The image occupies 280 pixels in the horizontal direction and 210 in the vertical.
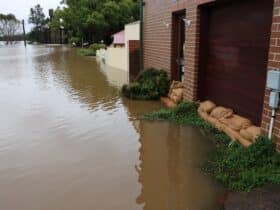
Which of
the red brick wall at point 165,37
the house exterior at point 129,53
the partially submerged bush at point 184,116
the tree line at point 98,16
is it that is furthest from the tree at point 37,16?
the partially submerged bush at point 184,116

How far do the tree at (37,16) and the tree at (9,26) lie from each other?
3268 mm

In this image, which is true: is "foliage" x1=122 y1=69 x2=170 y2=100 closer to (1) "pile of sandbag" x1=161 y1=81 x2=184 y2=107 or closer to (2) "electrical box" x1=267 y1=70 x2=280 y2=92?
(1) "pile of sandbag" x1=161 y1=81 x2=184 y2=107

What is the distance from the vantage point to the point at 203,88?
7.38m

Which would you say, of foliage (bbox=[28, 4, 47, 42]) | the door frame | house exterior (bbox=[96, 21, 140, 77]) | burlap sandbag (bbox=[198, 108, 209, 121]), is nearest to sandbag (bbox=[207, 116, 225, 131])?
burlap sandbag (bbox=[198, 108, 209, 121])

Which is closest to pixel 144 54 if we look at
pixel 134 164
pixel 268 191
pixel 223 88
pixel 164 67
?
pixel 164 67

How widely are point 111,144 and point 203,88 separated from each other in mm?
2679

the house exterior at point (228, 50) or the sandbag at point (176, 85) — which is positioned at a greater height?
the house exterior at point (228, 50)

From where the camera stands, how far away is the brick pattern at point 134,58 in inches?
514

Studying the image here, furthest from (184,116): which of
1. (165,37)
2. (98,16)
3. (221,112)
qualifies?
(98,16)

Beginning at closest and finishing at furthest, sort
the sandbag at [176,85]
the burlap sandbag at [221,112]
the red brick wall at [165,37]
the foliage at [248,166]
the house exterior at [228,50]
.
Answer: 1. the foliage at [248,166]
2. the house exterior at [228,50]
3. the burlap sandbag at [221,112]
4. the red brick wall at [165,37]
5. the sandbag at [176,85]

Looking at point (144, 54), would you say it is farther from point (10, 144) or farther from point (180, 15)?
point (10, 144)

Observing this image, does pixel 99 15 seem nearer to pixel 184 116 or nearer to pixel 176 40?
pixel 176 40

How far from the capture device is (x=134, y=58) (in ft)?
43.4

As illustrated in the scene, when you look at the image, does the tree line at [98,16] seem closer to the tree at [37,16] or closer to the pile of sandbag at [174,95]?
the pile of sandbag at [174,95]
